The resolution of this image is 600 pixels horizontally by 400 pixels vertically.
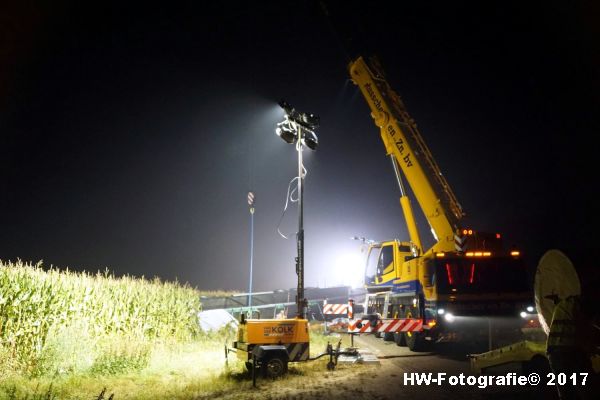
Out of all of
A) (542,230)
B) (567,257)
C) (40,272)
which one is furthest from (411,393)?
(542,230)

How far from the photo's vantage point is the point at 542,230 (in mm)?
27125

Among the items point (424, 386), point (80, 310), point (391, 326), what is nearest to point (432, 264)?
point (391, 326)

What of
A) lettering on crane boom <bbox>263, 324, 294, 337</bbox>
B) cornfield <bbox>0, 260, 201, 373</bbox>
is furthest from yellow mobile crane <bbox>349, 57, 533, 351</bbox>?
cornfield <bbox>0, 260, 201, 373</bbox>

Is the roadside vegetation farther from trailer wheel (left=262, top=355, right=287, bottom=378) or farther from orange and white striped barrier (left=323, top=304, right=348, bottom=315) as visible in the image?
orange and white striped barrier (left=323, top=304, right=348, bottom=315)

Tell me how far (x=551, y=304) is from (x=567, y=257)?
2.97 feet

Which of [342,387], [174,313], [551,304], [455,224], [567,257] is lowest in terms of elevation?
[342,387]

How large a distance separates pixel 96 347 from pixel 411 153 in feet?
34.4

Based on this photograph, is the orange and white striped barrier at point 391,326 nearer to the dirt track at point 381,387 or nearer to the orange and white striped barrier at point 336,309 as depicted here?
the dirt track at point 381,387

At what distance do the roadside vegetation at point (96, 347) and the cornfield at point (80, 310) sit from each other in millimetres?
21

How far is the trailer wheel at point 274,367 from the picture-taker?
8.62 m

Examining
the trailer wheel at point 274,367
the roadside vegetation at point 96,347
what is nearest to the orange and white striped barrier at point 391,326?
the roadside vegetation at point 96,347

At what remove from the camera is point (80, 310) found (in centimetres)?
1059

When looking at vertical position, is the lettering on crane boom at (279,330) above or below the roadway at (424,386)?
above

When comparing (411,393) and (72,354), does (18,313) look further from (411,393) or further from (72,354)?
(411,393)
